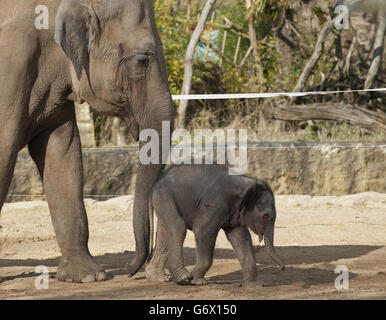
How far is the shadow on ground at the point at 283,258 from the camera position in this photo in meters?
6.27

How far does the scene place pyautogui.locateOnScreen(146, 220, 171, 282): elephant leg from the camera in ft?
20.1

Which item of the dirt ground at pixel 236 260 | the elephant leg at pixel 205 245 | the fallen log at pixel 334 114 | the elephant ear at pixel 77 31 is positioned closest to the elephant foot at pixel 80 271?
the dirt ground at pixel 236 260

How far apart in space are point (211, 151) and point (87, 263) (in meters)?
5.12

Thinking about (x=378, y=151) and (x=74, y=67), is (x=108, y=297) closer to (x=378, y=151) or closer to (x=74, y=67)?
(x=74, y=67)

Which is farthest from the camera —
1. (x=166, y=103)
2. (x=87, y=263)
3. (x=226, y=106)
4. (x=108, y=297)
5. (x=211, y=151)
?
(x=226, y=106)

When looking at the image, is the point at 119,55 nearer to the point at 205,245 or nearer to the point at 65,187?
the point at 65,187

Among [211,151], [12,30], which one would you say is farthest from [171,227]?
[211,151]

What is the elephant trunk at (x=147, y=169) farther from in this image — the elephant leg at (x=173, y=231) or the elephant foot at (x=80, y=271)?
the elephant foot at (x=80, y=271)

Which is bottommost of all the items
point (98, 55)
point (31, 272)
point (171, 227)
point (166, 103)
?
point (31, 272)

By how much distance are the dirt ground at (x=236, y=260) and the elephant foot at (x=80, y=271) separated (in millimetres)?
105

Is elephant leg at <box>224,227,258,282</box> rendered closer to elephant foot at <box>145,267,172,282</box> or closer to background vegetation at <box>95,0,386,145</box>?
elephant foot at <box>145,267,172,282</box>

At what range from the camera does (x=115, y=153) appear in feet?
38.4

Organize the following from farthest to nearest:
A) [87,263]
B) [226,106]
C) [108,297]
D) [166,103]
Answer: [226,106] → [87,263] → [166,103] → [108,297]

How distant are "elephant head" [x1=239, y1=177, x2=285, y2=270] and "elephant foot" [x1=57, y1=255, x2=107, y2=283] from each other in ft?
4.33
